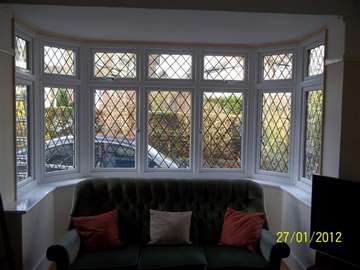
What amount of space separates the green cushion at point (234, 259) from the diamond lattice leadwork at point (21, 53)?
2.52 m

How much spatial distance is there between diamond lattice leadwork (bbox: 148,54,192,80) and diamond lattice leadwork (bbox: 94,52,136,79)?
0.23 metres

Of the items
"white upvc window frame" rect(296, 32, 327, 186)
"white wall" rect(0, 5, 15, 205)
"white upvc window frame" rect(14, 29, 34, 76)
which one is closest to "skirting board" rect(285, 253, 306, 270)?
"white upvc window frame" rect(296, 32, 327, 186)

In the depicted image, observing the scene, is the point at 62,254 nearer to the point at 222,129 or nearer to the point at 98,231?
→ the point at 98,231

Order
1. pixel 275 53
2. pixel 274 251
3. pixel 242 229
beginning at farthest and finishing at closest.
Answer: pixel 275 53 → pixel 242 229 → pixel 274 251

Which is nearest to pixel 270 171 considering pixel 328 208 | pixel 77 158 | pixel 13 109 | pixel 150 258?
pixel 328 208

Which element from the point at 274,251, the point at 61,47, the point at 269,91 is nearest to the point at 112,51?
the point at 61,47

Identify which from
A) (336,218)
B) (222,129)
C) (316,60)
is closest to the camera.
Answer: (336,218)

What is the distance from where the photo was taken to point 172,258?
316 centimetres

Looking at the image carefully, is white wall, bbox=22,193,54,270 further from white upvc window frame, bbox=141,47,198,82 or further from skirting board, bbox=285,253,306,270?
skirting board, bbox=285,253,306,270

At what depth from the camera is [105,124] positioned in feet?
14.6

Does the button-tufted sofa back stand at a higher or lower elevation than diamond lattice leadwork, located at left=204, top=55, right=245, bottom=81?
lower

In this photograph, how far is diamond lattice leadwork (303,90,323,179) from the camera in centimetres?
372

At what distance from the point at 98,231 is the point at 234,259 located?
1.24m

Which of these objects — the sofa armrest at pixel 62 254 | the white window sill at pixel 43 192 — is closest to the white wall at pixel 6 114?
the white window sill at pixel 43 192
